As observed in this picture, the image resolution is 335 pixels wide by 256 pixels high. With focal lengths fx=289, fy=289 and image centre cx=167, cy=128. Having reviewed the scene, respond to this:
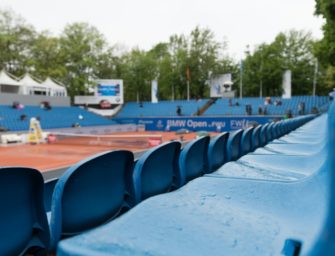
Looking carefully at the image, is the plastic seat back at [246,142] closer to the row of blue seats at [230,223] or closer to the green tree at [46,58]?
the row of blue seats at [230,223]

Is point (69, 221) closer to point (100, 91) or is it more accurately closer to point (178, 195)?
point (178, 195)

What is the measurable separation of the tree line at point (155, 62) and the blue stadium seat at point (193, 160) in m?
40.8

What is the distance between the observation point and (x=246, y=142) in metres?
3.79

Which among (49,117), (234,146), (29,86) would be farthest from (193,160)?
(29,86)

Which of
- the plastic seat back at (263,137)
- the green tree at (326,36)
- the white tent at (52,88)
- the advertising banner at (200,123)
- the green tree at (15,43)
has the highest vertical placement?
the green tree at (15,43)

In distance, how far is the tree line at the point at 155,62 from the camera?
41.7 m

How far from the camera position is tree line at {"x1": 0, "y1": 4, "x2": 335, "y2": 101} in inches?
1641

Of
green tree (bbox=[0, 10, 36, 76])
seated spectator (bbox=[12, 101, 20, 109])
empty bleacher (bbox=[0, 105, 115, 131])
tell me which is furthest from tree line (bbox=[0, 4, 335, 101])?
seated spectator (bbox=[12, 101, 20, 109])

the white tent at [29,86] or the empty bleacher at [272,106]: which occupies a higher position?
the white tent at [29,86]

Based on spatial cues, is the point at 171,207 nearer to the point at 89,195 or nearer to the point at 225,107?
the point at 89,195

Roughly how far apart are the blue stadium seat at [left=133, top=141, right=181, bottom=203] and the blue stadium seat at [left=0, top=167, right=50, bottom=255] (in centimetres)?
54

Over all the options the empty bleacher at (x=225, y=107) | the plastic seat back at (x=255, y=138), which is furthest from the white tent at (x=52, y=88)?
the plastic seat back at (x=255, y=138)

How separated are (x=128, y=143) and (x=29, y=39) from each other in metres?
33.3

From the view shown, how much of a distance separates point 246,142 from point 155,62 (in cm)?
5105
